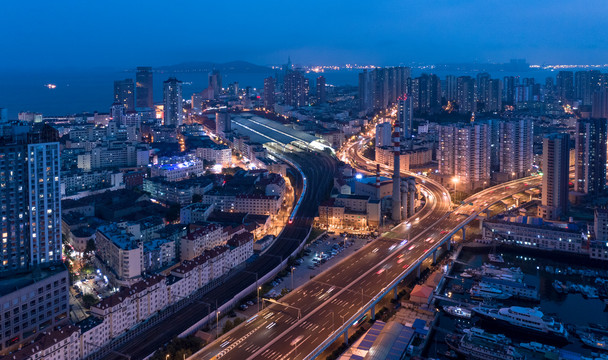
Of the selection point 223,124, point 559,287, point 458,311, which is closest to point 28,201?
point 458,311

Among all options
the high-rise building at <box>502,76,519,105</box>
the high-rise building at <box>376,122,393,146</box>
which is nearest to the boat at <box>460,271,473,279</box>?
the high-rise building at <box>376,122,393,146</box>

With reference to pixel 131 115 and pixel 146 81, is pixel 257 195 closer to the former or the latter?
pixel 131 115

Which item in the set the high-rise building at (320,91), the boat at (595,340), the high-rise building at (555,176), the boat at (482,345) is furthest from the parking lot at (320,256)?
the high-rise building at (320,91)

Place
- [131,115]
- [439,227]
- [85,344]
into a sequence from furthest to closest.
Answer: [131,115], [439,227], [85,344]

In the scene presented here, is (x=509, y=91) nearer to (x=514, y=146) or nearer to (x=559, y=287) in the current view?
(x=514, y=146)

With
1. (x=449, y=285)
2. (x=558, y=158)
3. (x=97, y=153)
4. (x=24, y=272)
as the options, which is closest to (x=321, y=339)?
(x=449, y=285)
